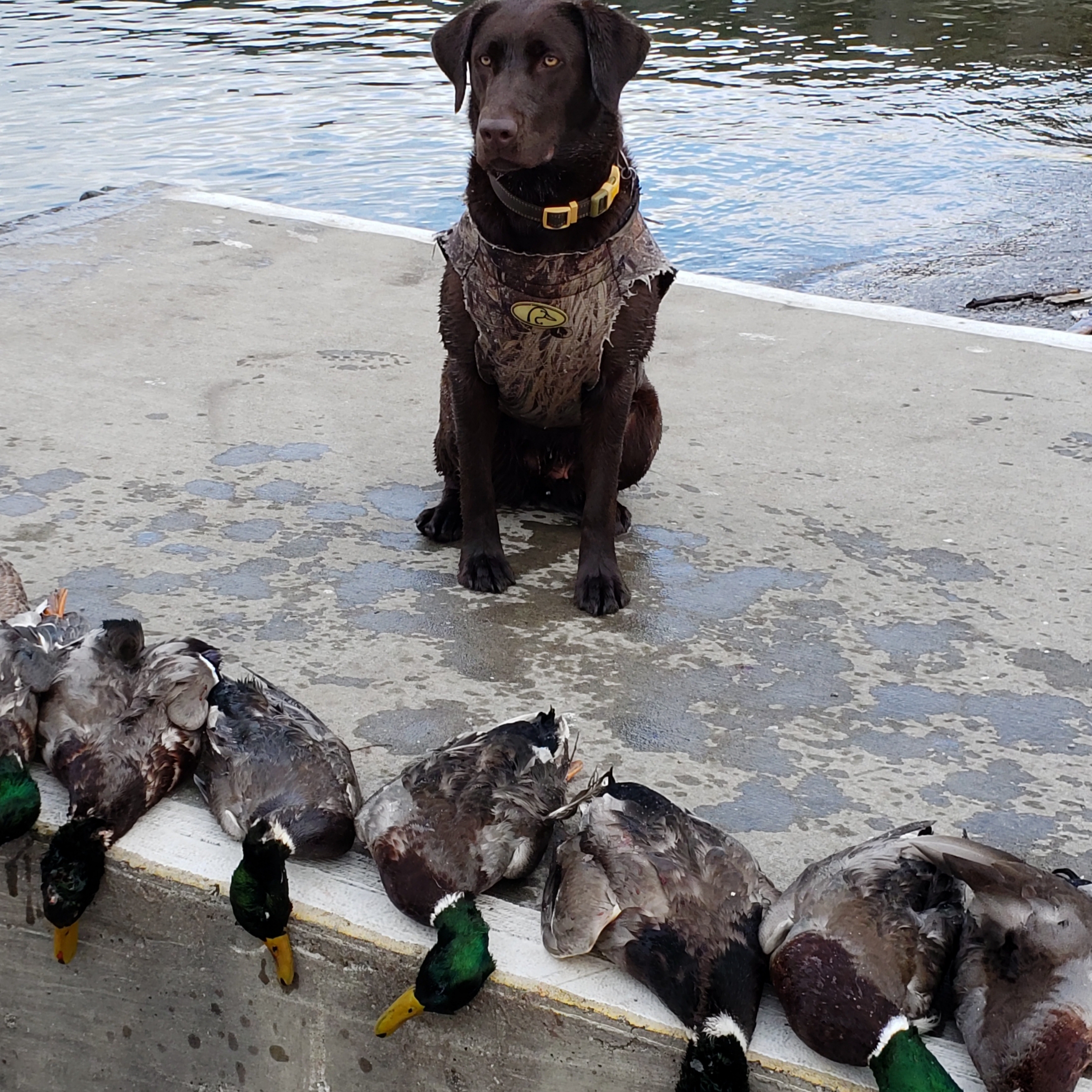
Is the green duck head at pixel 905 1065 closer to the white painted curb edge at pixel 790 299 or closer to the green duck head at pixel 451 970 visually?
the green duck head at pixel 451 970

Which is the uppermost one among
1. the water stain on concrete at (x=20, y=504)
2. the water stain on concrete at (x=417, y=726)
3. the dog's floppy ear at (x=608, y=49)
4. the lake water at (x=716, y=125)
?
the dog's floppy ear at (x=608, y=49)

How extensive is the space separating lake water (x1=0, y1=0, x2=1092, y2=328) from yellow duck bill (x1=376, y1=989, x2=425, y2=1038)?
7272 mm

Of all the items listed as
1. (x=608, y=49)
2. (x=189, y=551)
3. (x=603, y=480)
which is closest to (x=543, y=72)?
(x=608, y=49)

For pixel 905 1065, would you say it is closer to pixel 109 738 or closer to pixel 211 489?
pixel 109 738

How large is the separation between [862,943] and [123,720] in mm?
1729

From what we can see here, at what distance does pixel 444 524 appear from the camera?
15.4ft

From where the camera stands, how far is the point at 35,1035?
347 cm

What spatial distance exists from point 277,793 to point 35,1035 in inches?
36.7

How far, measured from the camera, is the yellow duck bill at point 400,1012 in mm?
2832

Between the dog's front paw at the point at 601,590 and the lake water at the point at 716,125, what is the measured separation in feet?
18.4

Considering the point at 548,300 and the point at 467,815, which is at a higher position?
the point at 548,300

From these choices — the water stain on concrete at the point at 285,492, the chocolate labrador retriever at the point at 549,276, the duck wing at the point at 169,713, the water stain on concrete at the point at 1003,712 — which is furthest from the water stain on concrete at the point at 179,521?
the water stain on concrete at the point at 1003,712

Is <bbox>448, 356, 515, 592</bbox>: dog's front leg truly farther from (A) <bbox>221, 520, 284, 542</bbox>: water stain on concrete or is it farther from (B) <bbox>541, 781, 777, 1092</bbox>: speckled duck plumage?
(B) <bbox>541, 781, 777, 1092</bbox>: speckled duck plumage

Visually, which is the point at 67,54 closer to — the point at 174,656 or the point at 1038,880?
the point at 174,656
